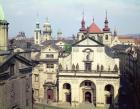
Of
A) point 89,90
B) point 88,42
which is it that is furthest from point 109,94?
point 88,42

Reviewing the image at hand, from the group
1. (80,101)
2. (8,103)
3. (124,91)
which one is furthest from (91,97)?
(8,103)

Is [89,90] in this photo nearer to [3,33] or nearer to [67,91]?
[67,91]

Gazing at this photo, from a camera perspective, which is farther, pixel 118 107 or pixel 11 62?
pixel 118 107

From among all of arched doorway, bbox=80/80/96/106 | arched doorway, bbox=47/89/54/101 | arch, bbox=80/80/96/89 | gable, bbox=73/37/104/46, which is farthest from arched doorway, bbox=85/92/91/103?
gable, bbox=73/37/104/46

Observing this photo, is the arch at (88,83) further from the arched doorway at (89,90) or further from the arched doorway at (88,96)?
the arched doorway at (88,96)

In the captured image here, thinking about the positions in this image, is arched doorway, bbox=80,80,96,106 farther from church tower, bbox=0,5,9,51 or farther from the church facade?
church tower, bbox=0,5,9,51

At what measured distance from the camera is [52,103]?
6097 cm

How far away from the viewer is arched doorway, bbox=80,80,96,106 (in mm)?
59094

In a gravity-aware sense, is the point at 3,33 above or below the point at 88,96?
above

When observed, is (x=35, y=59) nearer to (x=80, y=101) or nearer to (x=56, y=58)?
(x=56, y=58)

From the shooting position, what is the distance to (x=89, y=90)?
5919cm

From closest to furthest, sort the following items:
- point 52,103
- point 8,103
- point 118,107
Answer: point 8,103, point 118,107, point 52,103

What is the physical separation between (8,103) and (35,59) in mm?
22533

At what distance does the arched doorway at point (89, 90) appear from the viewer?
59.1 m
